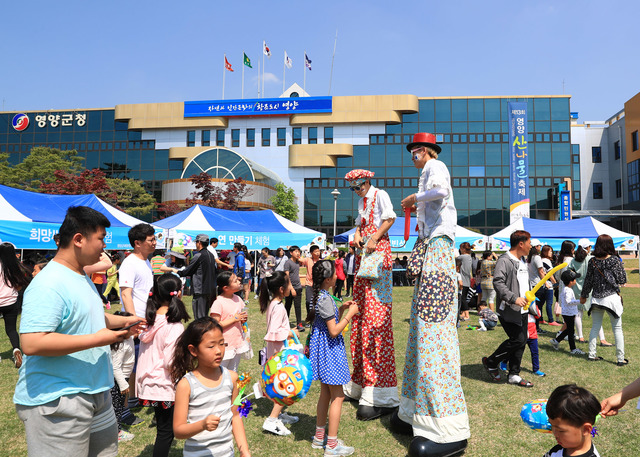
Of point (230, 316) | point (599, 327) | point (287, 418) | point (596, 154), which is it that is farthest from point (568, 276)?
point (596, 154)

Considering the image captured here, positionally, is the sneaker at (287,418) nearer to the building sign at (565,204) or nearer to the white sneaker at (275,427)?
the white sneaker at (275,427)

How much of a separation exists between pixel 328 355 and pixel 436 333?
949mm

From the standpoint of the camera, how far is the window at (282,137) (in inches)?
1913

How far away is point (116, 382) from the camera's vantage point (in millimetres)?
4371

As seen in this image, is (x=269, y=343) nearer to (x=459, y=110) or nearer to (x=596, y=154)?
(x=459, y=110)

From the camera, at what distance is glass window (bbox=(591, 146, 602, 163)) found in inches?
2035

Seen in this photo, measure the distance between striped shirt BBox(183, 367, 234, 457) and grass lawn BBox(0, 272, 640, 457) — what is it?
4.73 feet

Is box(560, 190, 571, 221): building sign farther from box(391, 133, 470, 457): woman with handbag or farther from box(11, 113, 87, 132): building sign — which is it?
box(11, 113, 87, 132): building sign

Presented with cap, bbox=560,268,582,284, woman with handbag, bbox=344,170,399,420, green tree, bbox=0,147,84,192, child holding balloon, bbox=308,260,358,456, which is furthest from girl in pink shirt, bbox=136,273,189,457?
green tree, bbox=0,147,84,192

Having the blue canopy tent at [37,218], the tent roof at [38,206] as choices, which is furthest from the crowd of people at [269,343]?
the tent roof at [38,206]

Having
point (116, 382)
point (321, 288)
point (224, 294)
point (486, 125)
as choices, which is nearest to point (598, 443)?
point (321, 288)

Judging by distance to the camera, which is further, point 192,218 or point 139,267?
point 192,218

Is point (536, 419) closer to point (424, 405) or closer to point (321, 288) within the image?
point (424, 405)

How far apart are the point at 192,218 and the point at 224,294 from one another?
38.5ft
